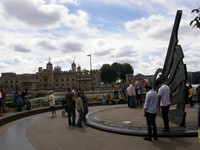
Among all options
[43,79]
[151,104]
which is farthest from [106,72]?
[151,104]

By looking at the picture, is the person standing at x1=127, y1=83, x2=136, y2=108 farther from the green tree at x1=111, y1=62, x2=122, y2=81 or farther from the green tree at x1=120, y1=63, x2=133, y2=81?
the green tree at x1=120, y1=63, x2=133, y2=81

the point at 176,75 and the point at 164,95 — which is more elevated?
the point at 176,75

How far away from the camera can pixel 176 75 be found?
11359mm

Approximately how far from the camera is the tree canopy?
115m

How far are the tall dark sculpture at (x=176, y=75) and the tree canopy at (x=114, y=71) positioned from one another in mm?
101044

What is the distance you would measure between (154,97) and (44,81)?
141 meters

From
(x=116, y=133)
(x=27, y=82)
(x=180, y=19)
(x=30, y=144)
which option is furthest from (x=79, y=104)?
(x=27, y=82)

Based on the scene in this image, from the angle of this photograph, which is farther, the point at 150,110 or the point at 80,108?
the point at 80,108

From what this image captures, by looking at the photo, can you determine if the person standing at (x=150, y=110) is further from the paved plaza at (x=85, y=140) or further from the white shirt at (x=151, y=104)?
the paved plaza at (x=85, y=140)

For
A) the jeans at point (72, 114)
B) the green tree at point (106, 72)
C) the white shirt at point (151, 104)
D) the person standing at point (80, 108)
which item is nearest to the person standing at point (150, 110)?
the white shirt at point (151, 104)

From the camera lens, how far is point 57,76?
477 feet

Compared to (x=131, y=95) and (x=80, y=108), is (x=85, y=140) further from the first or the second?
(x=131, y=95)

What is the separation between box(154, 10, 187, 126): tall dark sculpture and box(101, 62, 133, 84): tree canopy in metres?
101

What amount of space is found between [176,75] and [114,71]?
345 ft
